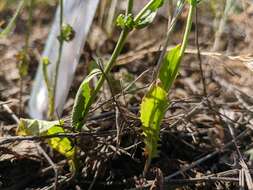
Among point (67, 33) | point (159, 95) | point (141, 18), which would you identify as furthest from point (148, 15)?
point (67, 33)

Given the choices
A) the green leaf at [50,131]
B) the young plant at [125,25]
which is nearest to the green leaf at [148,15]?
the young plant at [125,25]

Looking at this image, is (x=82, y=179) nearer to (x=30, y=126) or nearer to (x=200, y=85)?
(x=30, y=126)

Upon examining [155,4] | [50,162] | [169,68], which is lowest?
[50,162]

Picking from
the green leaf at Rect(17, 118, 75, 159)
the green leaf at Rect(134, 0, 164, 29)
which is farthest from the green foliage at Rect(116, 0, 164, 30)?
the green leaf at Rect(17, 118, 75, 159)

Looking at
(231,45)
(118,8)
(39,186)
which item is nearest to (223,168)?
(39,186)

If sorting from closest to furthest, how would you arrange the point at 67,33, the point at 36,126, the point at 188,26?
1. the point at 188,26
2. the point at 36,126
3. the point at 67,33

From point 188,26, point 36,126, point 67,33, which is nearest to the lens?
point 188,26

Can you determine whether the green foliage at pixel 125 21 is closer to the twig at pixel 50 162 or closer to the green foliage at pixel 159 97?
the green foliage at pixel 159 97

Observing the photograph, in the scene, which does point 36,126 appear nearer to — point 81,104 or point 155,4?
point 81,104
